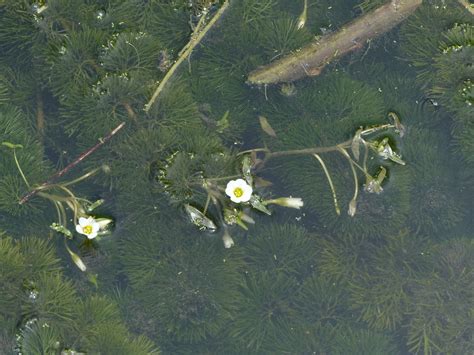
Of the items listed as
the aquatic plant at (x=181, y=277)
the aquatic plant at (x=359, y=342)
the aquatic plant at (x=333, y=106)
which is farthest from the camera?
the aquatic plant at (x=359, y=342)

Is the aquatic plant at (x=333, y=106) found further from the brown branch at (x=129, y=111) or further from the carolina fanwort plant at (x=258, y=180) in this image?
the brown branch at (x=129, y=111)

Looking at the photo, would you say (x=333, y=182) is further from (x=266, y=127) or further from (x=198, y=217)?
(x=198, y=217)

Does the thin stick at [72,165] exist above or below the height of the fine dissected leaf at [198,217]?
above

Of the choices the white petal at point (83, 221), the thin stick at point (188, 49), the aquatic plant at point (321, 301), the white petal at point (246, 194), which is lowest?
the aquatic plant at point (321, 301)

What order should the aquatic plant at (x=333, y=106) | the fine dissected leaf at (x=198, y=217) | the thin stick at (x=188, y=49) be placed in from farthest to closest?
the aquatic plant at (x=333, y=106) → the thin stick at (x=188, y=49) → the fine dissected leaf at (x=198, y=217)

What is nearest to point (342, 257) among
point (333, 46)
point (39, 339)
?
point (333, 46)

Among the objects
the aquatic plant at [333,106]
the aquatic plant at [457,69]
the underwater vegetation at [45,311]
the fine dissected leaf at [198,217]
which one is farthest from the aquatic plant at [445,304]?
the underwater vegetation at [45,311]

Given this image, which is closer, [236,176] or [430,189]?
[236,176]
